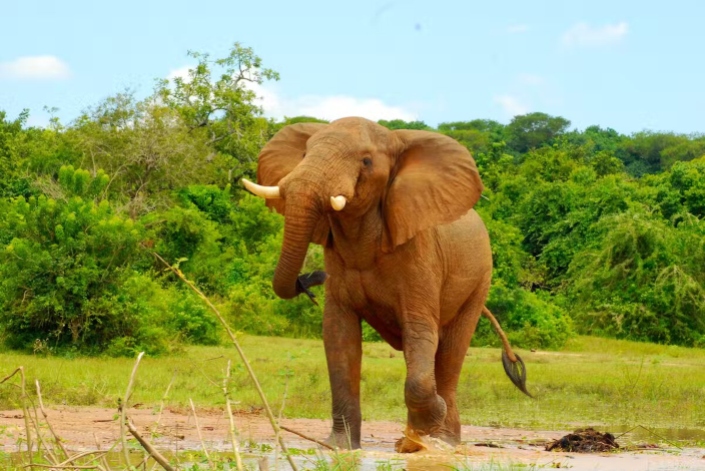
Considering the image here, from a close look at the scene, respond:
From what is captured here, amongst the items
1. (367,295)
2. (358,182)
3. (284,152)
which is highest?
(284,152)

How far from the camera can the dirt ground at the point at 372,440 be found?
7492 millimetres

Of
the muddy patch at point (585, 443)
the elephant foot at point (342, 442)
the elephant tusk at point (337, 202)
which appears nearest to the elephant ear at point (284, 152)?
the elephant tusk at point (337, 202)

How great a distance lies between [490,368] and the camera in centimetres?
1623

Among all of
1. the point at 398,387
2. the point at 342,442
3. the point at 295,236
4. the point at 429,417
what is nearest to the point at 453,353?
the point at 429,417

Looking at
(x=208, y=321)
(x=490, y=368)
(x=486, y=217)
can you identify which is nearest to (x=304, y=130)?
(x=490, y=368)

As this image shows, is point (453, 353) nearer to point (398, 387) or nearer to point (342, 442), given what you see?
point (342, 442)

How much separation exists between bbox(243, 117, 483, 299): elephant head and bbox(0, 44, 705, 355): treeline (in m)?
7.91

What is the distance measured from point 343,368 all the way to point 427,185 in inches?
52.5

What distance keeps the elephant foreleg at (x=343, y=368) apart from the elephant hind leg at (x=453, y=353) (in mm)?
1034

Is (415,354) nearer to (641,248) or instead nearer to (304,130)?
(304,130)

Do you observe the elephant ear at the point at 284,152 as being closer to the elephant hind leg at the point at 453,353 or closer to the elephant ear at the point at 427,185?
the elephant ear at the point at 427,185

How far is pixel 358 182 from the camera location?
25.6ft

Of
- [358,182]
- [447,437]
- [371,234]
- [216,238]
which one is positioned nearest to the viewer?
[358,182]

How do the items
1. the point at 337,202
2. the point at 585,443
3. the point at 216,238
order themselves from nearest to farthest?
the point at 337,202
the point at 585,443
the point at 216,238
